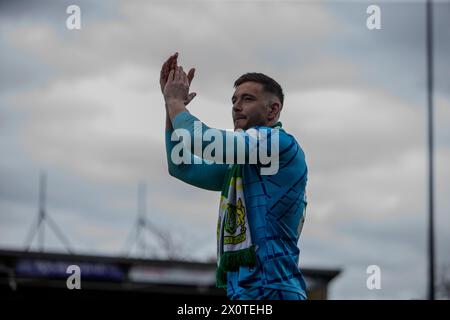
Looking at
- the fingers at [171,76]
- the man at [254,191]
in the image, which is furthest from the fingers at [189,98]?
the fingers at [171,76]

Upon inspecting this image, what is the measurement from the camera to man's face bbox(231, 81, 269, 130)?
5004 millimetres

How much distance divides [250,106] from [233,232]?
610 mm

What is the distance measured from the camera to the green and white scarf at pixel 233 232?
15.6ft

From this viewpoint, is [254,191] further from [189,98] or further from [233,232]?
[189,98]

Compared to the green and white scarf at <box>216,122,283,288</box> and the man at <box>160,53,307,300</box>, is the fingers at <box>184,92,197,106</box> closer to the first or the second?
the man at <box>160,53,307,300</box>

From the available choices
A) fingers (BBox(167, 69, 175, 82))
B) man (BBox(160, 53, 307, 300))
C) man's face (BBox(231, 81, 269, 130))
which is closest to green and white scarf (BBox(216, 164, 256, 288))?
man (BBox(160, 53, 307, 300))

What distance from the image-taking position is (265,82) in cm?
504

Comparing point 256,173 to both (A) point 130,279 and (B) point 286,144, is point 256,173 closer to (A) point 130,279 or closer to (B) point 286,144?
(B) point 286,144

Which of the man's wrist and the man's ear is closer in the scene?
the man's wrist

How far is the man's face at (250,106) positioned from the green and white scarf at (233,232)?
0.22 metres

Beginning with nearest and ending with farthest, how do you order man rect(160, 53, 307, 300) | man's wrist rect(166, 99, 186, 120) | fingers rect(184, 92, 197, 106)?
man rect(160, 53, 307, 300) < man's wrist rect(166, 99, 186, 120) < fingers rect(184, 92, 197, 106)

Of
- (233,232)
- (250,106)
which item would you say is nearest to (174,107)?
(250,106)

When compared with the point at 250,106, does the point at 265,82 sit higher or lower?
higher
